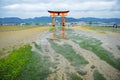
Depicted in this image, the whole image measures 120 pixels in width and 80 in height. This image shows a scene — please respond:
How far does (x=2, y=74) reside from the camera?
9.88 meters

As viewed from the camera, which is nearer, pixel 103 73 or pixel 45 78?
pixel 45 78

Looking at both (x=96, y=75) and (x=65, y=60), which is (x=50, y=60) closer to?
(x=65, y=60)

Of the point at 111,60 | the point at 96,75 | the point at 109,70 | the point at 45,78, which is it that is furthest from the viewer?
the point at 111,60

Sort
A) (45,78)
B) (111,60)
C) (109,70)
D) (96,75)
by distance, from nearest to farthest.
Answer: (45,78), (96,75), (109,70), (111,60)

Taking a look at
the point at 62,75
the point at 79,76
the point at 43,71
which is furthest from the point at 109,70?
the point at 43,71

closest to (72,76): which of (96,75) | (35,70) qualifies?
(96,75)

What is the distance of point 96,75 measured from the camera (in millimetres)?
10523

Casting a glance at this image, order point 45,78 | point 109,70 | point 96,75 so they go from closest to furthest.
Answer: point 45,78
point 96,75
point 109,70

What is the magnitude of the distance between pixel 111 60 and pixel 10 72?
309 inches

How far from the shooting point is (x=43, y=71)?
11062 millimetres

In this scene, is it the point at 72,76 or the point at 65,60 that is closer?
the point at 72,76

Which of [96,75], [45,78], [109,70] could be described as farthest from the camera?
[109,70]

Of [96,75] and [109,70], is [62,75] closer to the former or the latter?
[96,75]

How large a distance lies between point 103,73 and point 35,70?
4149 millimetres
